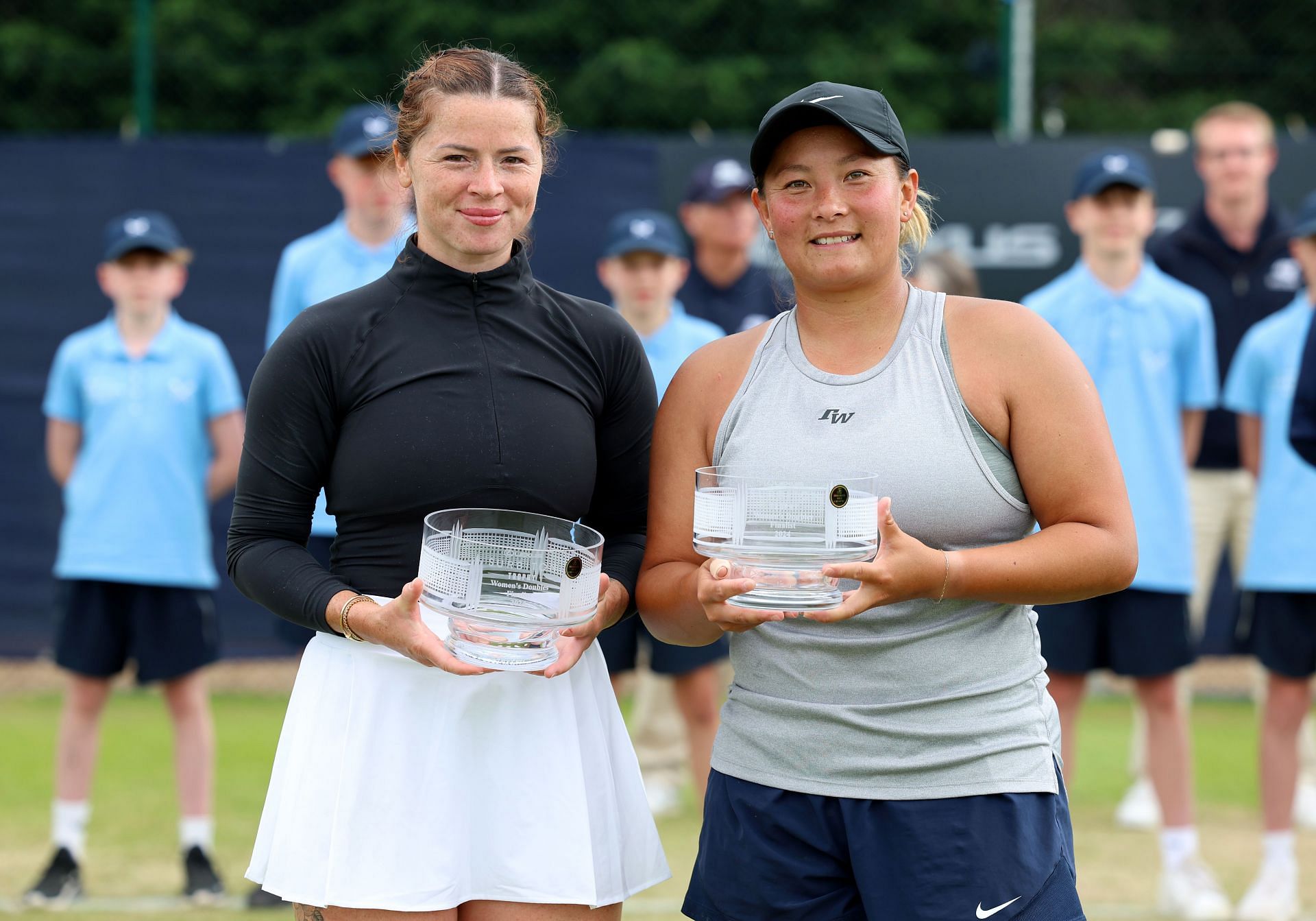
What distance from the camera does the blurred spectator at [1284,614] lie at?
4.51m

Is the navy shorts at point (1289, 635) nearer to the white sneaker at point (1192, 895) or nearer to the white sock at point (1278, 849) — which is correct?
the white sock at point (1278, 849)

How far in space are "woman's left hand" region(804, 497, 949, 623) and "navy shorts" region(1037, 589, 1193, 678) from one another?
8.43 ft

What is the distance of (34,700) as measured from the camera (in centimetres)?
773

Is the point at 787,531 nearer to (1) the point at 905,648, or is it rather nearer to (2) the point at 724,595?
(2) the point at 724,595

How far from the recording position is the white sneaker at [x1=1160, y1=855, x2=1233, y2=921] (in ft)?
14.5

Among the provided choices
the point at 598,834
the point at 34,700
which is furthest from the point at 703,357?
the point at 34,700

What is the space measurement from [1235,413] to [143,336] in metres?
4.30

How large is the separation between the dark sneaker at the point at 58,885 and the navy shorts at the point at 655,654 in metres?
1.73

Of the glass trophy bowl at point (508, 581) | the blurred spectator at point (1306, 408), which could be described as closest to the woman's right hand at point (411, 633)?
the glass trophy bowl at point (508, 581)

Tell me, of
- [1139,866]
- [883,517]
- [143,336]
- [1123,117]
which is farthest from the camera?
[1123,117]

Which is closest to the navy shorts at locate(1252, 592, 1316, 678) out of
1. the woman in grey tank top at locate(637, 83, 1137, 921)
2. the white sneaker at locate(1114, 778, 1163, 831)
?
the white sneaker at locate(1114, 778, 1163, 831)

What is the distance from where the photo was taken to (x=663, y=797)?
5.64 m

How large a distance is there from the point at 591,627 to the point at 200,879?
9.40 ft

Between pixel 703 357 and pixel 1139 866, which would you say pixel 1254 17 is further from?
pixel 703 357
